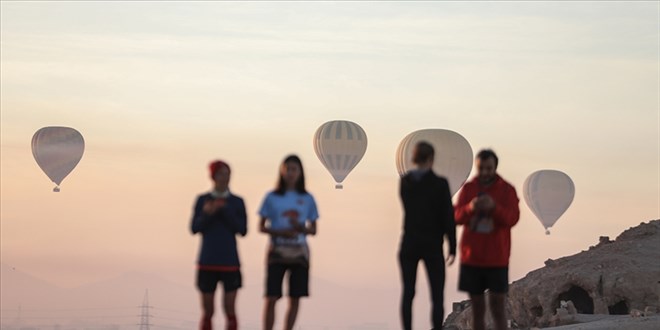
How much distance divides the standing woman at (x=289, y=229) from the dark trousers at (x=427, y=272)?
106 cm

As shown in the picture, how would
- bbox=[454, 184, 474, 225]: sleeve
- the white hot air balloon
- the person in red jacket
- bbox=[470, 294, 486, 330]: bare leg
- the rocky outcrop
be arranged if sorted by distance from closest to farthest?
the person in red jacket < bbox=[454, 184, 474, 225]: sleeve < bbox=[470, 294, 486, 330]: bare leg < the rocky outcrop < the white hot air balloon

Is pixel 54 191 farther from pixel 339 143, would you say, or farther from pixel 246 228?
pixel 246 228

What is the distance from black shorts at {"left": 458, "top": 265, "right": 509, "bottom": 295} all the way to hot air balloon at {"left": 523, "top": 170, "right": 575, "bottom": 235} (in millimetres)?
65943

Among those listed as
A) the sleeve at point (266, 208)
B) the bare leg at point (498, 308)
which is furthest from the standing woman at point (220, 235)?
the bare leg at point (498, 308)

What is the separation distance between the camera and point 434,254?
1684 cm

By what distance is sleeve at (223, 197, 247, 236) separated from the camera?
16750 mm

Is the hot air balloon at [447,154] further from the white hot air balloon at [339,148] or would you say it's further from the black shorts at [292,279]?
the black shorts at [292,279]

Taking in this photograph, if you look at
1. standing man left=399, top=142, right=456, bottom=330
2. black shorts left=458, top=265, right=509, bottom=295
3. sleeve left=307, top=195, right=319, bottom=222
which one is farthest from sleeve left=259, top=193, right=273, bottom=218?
black shorts left=458, top=265, right=509, bottom=295

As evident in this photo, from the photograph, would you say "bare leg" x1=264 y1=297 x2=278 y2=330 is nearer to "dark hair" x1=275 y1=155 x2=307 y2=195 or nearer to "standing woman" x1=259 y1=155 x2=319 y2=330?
"standing woman" x1=259 y1=155 x2=319 y2=330

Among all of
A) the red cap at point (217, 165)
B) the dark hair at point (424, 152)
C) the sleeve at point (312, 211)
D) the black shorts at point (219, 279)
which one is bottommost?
the black shorts at point (219, 279)

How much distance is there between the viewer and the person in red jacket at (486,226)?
17.0 meters

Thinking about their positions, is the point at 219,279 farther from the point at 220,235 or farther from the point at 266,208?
the point at 266,208

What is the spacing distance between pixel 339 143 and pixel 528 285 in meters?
27.2

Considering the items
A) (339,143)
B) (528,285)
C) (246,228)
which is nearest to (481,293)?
(246,228)
